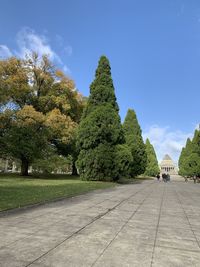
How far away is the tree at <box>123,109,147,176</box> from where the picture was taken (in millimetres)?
45719

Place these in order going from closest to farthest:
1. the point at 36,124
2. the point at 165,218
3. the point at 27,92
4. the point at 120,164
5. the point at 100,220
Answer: the point at 100,220
the point at 165,218
the point at 120,164
the point at 36,124
the point at 27,92

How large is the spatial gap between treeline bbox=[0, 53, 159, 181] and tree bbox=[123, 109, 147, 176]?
10443 mm

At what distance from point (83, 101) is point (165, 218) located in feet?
116

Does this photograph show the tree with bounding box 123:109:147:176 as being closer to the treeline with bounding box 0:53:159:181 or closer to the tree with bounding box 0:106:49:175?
the treeline with bounding box 0:53:159:181

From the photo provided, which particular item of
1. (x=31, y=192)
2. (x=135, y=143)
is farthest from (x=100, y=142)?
(x=135, y=143)

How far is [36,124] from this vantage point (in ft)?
108

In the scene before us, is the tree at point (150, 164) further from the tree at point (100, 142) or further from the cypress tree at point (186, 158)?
the tree at point (100, 142)

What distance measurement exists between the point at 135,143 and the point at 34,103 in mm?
17971

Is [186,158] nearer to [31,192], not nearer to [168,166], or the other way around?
[31,192]

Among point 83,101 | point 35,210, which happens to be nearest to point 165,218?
point 35,210

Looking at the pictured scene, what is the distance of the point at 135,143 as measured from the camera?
47.0m

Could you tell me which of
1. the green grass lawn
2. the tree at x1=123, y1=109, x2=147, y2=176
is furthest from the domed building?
the green grass lawn

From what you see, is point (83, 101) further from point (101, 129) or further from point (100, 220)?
point (100, 220)

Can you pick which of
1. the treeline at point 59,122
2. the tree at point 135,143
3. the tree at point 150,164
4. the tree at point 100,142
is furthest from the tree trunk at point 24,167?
the tree at point 150,164
